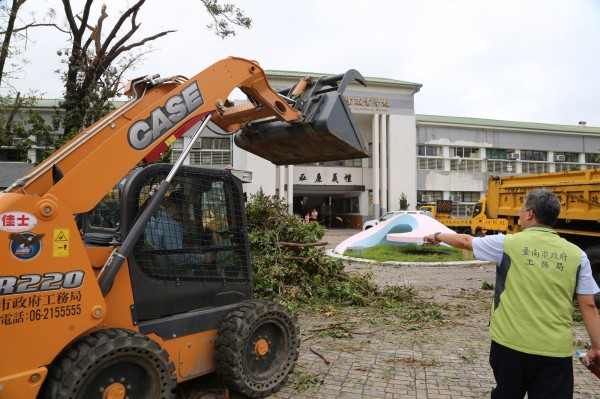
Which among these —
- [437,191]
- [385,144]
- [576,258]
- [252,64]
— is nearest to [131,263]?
[252,64]

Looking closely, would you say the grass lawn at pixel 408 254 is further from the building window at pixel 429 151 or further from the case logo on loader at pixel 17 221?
the building window at pixel 429 151

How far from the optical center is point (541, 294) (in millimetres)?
2805

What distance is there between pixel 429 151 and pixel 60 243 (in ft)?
134

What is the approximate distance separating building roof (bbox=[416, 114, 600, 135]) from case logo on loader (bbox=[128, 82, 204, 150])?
3905cm

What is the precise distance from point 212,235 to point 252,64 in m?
1.55

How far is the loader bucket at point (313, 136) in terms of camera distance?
447 cm

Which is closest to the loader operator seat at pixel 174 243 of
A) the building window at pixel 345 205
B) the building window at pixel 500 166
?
the building window at pixel 345 205

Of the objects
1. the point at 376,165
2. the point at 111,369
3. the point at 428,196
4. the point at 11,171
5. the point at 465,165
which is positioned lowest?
the point at 111,369

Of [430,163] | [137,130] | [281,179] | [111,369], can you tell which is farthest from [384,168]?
[111,369]

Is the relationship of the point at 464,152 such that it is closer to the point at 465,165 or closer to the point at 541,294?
the point at 465,165

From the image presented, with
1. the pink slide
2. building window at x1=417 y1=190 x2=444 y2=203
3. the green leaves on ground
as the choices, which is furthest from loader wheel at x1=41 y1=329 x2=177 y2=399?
building window at x1=417 y1=190 x2=444 y2=203

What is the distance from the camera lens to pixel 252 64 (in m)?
4.21

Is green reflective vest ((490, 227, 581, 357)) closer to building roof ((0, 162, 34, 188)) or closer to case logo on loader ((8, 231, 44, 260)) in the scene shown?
case logo on loader ((8, 231, 44, 260))

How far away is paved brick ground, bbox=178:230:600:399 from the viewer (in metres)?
4.50
